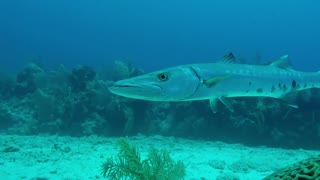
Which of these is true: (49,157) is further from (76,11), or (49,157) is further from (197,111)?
(76,11)

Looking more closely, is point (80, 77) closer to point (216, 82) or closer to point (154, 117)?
point (154, 117)

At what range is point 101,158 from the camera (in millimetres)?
9430

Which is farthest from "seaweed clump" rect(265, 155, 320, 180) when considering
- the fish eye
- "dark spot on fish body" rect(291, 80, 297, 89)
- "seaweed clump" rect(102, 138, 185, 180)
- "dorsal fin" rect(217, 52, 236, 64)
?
"dark spot on fish body" rect(291, 80, 297, 89)

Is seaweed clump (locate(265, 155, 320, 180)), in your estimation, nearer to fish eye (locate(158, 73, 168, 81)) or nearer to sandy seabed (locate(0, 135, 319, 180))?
fish eye (locate(158, 73, 168, 81))

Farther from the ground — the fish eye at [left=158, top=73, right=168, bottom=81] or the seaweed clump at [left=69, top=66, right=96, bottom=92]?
the seaweed clump at [left=69, top=66, right=96, bottom=92]

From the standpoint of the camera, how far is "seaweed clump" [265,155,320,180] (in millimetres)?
4252

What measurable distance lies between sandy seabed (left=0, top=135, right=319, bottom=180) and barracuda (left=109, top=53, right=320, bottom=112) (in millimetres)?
1940

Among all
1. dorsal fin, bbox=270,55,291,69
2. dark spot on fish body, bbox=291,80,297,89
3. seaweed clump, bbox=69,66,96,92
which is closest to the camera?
dark spot on fish body, bbox=291,80,297,89

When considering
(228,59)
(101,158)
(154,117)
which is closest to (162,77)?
(228,59)

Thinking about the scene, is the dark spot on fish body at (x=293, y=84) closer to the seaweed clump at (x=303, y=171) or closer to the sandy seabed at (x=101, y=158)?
the sandy seabed at (x=101, y=158)

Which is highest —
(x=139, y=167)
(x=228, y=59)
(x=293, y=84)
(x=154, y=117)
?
(x=154, y=117)

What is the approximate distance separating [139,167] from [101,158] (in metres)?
3.52

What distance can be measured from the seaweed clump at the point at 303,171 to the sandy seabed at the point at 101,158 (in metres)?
3.19

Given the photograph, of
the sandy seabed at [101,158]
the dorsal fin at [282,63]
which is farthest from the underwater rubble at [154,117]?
the dorsal fin at [282,63]
